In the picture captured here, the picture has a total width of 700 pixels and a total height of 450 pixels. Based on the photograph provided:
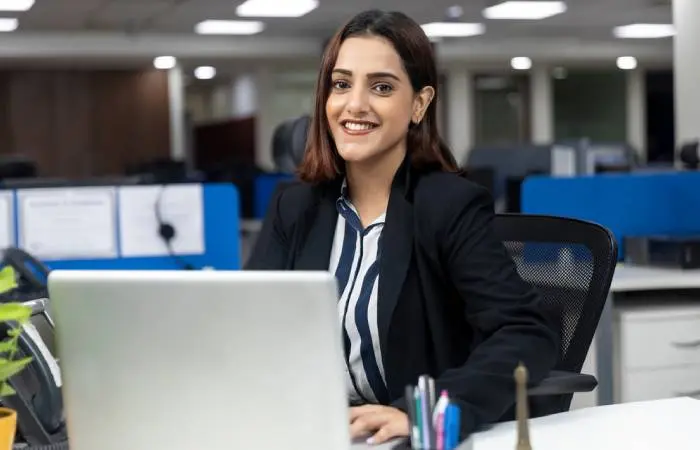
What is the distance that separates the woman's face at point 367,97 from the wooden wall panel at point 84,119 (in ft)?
42.8

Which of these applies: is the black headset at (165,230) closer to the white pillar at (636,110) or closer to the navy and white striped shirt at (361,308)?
the navy and white striped shirt at (361,308)

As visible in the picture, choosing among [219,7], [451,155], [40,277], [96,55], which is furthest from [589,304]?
[96,55]

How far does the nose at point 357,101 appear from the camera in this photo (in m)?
1.64

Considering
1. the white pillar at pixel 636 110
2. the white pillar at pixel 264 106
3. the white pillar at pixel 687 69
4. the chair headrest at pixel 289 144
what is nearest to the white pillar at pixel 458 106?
the white pillar at pixel 264 106

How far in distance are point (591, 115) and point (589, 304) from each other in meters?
15.0

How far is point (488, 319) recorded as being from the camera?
5.05 ft

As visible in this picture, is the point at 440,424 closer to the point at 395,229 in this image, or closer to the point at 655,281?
the point at 395,229

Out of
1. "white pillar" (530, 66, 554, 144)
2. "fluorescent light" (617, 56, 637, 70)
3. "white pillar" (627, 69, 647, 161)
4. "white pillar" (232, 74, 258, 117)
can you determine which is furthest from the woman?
"white pillar" (627, 69, 647, 161)

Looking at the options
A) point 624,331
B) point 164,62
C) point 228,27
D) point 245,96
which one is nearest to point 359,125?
point 624,331

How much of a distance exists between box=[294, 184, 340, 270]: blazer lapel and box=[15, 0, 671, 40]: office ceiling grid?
314 inches

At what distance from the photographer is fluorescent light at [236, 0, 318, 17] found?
10.4 metres

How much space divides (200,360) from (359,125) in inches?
29.3

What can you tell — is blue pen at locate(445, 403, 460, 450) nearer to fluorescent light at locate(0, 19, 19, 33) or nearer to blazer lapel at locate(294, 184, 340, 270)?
blazer lapel at locate(294, 184, 340, 270)

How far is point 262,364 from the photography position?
978 mm
